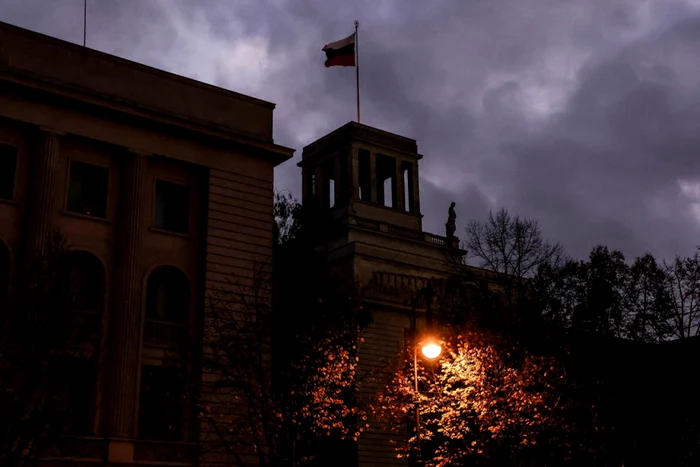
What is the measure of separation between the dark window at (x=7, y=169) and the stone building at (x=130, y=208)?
0.16ft

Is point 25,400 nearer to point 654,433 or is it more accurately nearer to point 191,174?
point 191,174

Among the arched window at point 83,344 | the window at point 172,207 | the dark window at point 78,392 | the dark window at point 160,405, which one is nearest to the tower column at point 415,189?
the window at point 172,207

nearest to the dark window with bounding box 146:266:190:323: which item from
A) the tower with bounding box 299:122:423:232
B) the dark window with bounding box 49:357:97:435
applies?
the dark window with bounding box 49:357:97:435

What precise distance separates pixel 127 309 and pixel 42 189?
4988mm

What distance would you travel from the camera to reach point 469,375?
1362 inches

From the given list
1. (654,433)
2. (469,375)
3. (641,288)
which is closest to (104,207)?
(469,375)

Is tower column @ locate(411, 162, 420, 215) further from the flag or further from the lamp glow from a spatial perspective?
the lamp glow

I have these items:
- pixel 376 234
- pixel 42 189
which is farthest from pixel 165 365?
pixel 376 234

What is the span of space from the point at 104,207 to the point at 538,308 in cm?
1729

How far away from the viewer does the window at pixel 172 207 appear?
37.3m

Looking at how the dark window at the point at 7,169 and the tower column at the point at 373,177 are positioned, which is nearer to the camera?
the dark window at the point at 7,169

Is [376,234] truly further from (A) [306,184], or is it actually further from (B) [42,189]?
(B) [42,189]

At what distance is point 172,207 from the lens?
3769cm

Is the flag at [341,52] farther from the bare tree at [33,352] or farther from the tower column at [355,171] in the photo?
the bare tree at [33,352]
